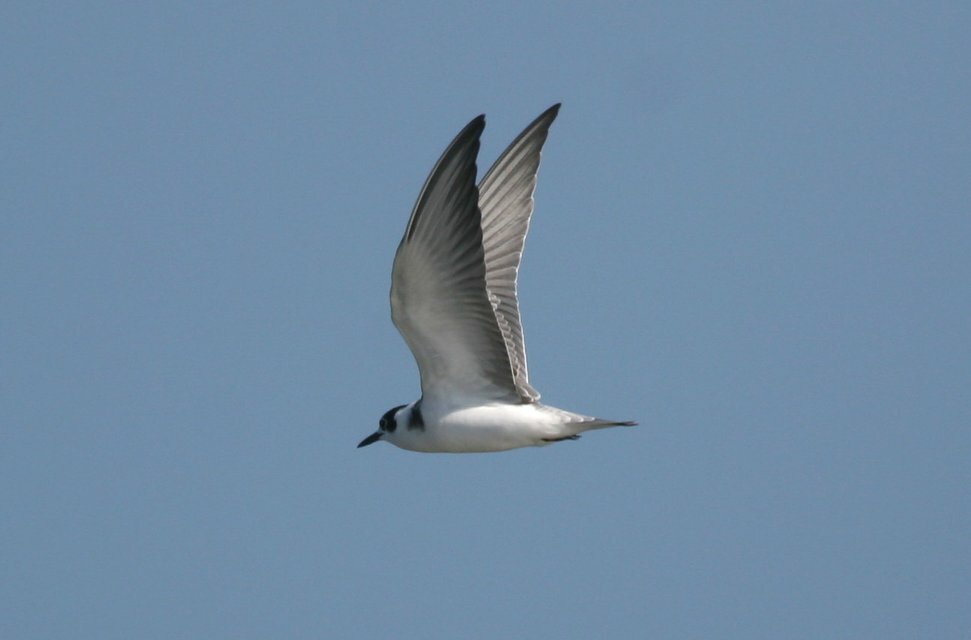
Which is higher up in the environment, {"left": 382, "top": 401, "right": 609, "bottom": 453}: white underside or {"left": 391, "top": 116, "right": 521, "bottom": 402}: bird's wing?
{"left": 391, "top": 116, "right": 521, "bottom": 402}: bird's wing

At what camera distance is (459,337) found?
497 inches

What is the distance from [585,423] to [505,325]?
2.04m

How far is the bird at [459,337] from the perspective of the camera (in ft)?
39.0

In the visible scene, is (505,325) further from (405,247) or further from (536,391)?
(405,247)

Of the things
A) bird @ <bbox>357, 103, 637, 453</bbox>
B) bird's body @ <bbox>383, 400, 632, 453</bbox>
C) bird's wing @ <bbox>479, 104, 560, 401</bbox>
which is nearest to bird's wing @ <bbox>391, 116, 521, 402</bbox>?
bird @ <bbox>357, 103, 637, 453</bbox>

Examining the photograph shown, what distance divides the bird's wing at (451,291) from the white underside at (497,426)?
0.14 meters

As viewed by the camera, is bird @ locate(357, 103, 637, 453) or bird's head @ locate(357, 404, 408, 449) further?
bird's head @ locate(357, 404, 408, 449)

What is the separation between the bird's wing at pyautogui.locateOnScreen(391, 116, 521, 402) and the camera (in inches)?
466

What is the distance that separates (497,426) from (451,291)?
4.27 ft

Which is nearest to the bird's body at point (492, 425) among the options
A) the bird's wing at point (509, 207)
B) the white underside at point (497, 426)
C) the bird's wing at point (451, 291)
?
the white underside at point (497, 426)

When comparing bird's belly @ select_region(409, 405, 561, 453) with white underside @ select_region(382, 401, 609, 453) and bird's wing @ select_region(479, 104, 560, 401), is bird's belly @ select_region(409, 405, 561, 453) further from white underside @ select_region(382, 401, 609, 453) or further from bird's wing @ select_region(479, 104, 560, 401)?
bird's wing @ select_region(479, 104, 560, 401)

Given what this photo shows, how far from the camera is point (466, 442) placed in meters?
13.1

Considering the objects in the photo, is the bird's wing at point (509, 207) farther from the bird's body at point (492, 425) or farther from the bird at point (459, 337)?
the bird's body at point (492, 425)

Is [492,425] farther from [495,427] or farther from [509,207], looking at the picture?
[509,207]
